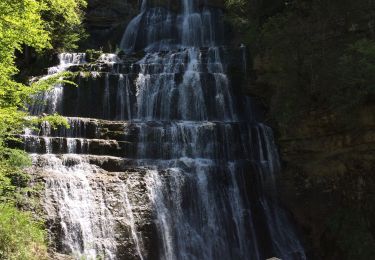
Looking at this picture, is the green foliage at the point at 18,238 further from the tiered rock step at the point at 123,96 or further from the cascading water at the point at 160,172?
the tiered rock step at the point at 123,96

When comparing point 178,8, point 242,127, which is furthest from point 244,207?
point 178,8

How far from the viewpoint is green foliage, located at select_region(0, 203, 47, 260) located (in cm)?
926

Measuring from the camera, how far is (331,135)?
637 inches

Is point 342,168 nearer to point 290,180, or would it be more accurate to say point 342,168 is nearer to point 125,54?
point 290,180

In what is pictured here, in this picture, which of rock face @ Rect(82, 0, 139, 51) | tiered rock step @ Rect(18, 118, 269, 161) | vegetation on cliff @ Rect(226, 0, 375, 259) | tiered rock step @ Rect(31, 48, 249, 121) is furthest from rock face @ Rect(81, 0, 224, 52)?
vegetation on cliff @ Rect(226, 0, 375, 259)

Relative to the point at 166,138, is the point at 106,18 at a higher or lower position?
higher

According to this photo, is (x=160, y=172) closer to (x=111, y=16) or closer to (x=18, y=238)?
(x=18, y=238)

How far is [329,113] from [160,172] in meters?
6.32

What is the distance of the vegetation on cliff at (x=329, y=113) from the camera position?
15125 mm

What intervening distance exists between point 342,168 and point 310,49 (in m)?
4.43

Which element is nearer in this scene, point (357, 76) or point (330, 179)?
point (357, 76)

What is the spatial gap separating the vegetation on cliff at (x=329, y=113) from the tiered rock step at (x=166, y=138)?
153 centimetres

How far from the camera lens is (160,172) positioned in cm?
1526

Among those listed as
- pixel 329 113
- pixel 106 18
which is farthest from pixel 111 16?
pixel 329 113
